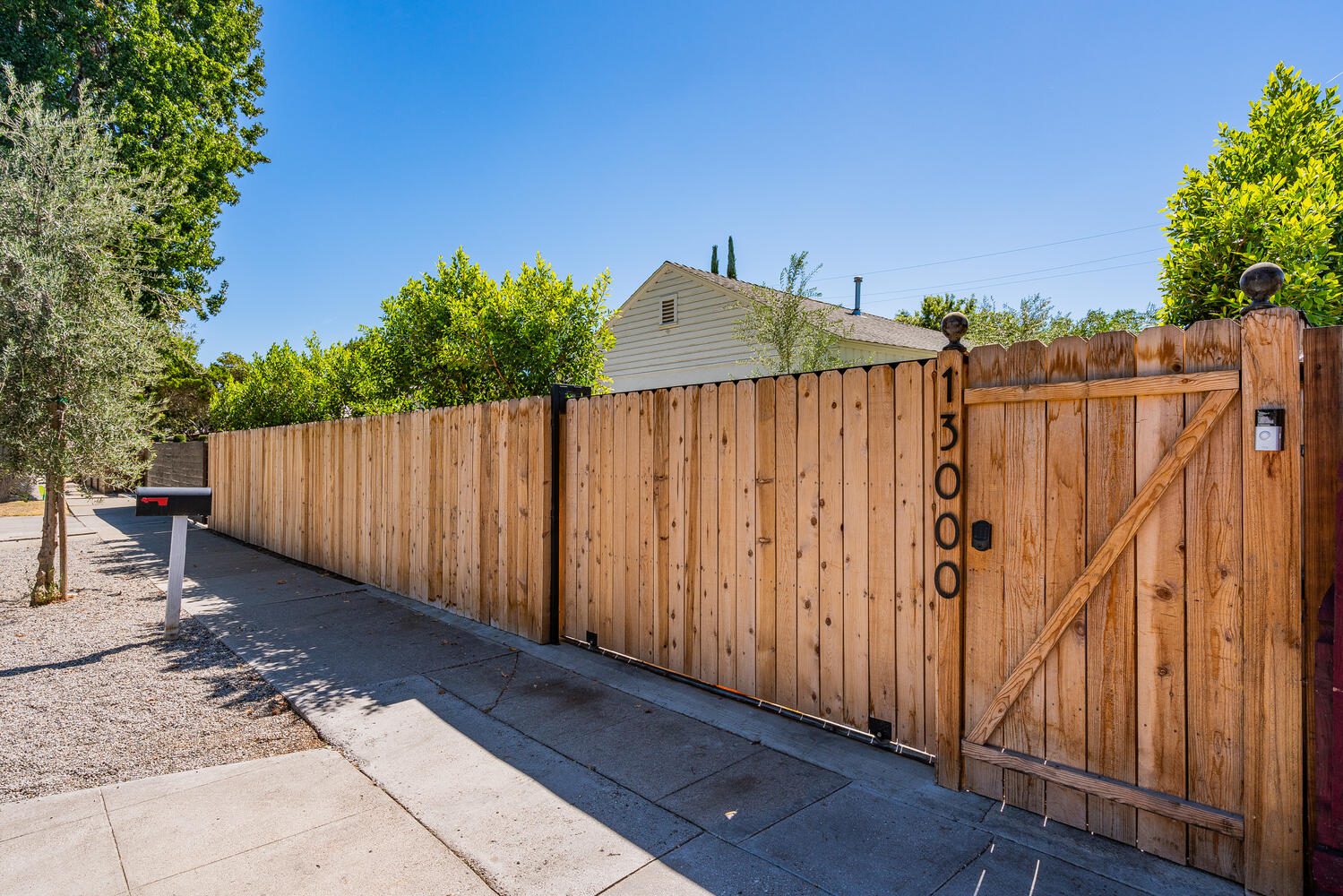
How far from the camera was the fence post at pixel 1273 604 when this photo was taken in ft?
6.70

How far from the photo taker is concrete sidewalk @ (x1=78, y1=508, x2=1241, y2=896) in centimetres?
222

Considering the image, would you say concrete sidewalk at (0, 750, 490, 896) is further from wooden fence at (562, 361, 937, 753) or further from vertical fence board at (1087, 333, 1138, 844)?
vertical fence board at (1087, 333, 1138, 844)

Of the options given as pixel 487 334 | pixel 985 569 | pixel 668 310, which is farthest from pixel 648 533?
pixel 668 310

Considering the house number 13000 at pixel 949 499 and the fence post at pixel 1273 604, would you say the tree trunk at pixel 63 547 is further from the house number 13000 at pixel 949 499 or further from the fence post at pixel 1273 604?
the fence post at pixel 1273 604

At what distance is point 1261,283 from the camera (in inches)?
85.4

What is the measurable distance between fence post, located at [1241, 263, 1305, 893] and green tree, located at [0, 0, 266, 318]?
45.4 feet

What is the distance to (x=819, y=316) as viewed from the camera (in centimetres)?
1277

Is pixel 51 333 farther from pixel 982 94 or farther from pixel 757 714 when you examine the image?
pixel 982 94

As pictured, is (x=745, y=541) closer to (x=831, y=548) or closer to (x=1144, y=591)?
(x=831, y=548)

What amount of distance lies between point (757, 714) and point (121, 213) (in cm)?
757

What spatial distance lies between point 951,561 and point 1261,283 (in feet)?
4.75

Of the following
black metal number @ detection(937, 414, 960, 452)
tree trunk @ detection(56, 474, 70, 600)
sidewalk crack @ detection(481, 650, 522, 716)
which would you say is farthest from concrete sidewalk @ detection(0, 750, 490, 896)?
tree trunk @ detection(56, 474, 70, 600)

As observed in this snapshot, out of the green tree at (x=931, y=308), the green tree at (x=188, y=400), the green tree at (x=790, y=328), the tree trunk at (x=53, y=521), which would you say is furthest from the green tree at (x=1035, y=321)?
the green tree at (x=188, y=400)

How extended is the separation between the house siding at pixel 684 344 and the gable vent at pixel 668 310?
0.10 m
